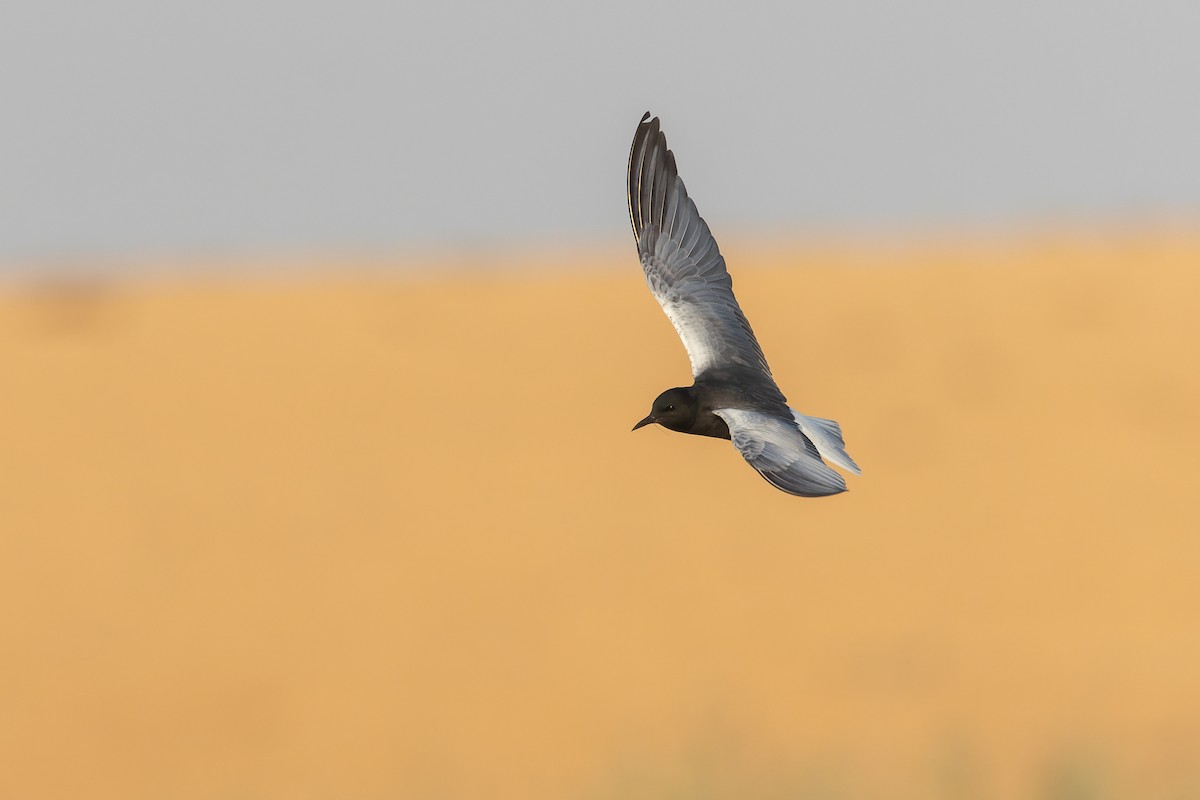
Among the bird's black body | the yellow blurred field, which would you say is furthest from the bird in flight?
the yellow blurred field

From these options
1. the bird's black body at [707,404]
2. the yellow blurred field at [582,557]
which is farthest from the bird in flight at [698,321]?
the yellow blurred field at [582,557]

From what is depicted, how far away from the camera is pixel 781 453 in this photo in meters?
7.31

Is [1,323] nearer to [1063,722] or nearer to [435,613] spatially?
[435,613]

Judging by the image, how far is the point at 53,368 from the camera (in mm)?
26344

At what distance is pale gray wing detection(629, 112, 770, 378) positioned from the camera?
9.00 m

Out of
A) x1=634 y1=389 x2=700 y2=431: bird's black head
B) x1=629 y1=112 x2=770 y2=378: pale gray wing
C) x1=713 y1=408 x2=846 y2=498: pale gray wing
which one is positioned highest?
x1=629 y1=112 x2=770 y2=378: pale gray wing

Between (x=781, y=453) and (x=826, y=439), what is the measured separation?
95 centimetres

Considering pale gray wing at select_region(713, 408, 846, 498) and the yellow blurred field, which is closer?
pale gray wing at select_region(713, 408, 846, 498)

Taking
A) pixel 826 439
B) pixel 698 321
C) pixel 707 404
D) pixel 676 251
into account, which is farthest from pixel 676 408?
pixel 676 251

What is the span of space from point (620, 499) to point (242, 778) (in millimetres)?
6480

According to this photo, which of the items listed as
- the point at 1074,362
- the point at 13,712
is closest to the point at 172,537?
the point at 13,712

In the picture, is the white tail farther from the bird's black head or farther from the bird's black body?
the bird's black head

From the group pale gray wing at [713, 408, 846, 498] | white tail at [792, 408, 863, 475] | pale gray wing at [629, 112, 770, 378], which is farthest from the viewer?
pale gray wing at [629, 112, 770, 378]

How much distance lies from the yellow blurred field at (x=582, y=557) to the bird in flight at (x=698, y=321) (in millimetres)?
5496
